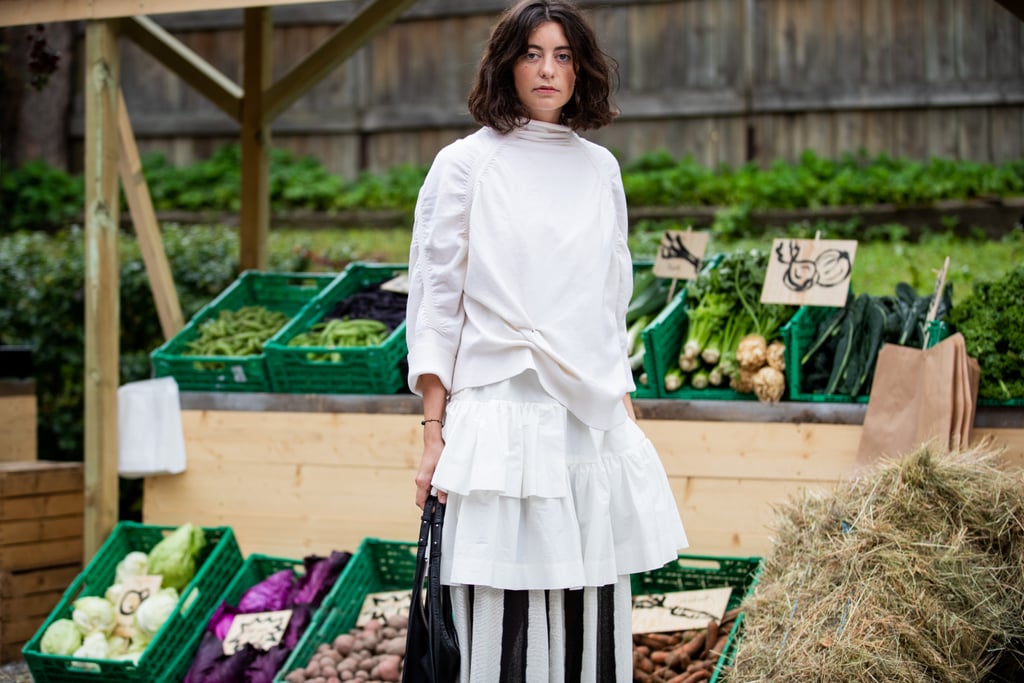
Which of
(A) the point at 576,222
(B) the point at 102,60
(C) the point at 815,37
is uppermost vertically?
(C) the point at 815,37

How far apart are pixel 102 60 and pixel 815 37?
6793mm

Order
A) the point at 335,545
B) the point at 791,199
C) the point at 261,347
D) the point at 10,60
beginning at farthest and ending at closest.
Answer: the point at 10,60, the point at 791,199, the point at 261,347, the point at 335,545

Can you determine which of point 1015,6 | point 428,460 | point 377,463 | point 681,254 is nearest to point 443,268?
point 428,460

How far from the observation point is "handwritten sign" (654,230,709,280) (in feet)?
16.9

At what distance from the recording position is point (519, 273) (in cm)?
272

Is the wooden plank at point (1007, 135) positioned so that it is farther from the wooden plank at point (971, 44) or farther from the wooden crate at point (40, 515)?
the wooden crate at point (40, 515)

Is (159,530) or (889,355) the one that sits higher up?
(889,355)

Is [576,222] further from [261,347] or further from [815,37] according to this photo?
[815,37]

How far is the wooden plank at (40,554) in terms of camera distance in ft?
16.8

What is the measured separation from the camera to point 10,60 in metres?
11.1

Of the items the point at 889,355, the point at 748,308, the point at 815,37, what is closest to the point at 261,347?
the point at 748,308

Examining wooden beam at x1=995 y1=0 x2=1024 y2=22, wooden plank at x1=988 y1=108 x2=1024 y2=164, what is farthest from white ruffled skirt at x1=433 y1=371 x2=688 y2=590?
wooden plank at x1=988 y1=108 x2=1024 y2=164

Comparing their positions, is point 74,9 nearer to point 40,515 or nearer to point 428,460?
point 40,515

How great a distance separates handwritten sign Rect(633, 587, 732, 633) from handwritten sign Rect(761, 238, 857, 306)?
1.18 m
